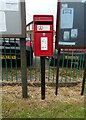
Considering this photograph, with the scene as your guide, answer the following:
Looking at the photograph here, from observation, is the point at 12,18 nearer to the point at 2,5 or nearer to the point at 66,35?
the point at 2,5

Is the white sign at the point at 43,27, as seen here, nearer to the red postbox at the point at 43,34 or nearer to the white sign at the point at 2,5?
the red postbox at the point at 43,34

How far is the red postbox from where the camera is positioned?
404cm

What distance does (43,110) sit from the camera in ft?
13.5

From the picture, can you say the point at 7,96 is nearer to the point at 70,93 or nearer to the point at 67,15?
the point at 70,93

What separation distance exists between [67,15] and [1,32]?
3.93ft

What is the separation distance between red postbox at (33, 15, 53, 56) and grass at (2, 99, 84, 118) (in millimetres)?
975

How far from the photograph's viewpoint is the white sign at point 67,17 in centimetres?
410

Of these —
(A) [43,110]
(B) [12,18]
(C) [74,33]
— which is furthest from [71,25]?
(A) [43,110]

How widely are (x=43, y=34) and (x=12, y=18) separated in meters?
0.60

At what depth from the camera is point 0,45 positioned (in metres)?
5.71

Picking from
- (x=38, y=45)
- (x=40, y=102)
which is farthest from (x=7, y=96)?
(x=38, y=45)

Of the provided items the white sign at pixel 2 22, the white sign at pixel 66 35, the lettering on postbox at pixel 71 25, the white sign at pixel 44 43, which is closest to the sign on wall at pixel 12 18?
the white sign at pixel 2 22

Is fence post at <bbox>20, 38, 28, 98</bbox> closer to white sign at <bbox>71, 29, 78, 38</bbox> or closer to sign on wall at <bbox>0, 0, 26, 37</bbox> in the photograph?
sign on wall at <bbox>0, 0, 26, 37</bbox>

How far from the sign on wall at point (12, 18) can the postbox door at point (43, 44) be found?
0.88 ft
